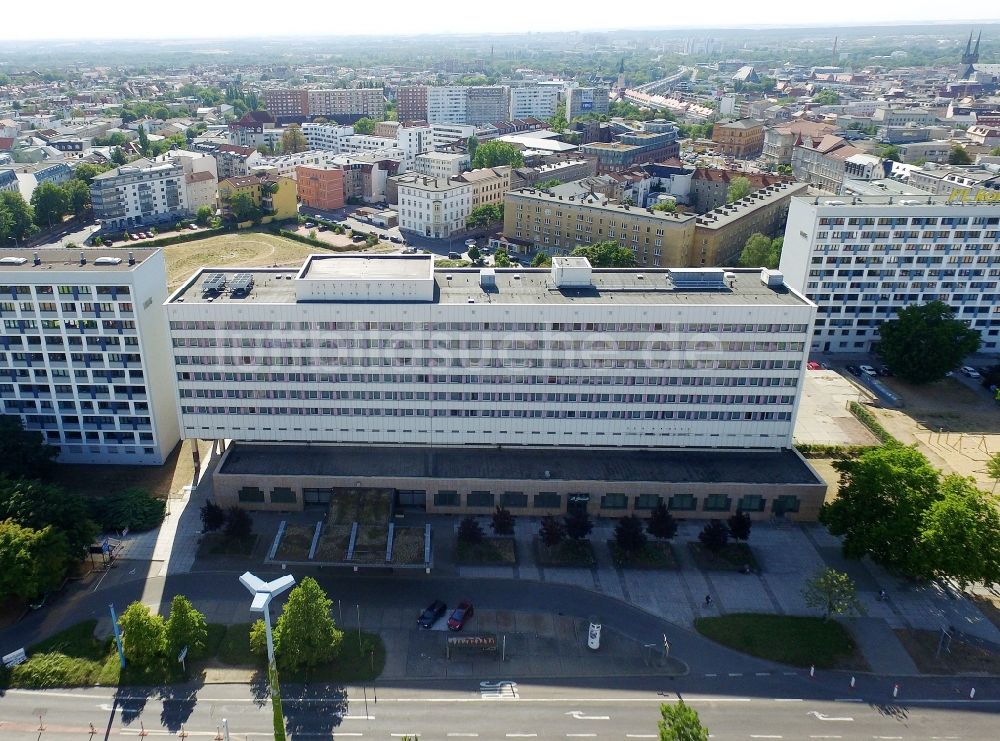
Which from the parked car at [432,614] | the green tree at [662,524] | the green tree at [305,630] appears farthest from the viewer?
the green tree at [662,524]

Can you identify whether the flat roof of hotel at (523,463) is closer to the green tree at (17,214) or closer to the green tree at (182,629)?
the green tree at (182,629)

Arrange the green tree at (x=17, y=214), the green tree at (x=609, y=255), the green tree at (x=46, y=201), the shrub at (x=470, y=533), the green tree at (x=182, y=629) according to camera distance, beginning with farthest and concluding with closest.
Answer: the green tree at (x=46, y=201) < the green tree at (x=17, y=214) < the green tree at (x=609, y=255) < the shrub at (x=470, y=533) < the green tree at (x=182, y=629)

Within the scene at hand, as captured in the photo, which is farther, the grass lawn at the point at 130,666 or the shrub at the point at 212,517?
the shrub at the point at 212,517

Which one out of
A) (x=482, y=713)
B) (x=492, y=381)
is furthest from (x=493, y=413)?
(x=482, y=713)

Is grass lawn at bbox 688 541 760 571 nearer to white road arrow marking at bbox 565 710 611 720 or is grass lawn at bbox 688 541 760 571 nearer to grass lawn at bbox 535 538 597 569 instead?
grass lawn at bbox 535 538 597 569

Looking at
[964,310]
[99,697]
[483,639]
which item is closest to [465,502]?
[483,639]

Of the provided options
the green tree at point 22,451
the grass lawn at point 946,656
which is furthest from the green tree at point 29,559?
the grass lawn at point 946,656

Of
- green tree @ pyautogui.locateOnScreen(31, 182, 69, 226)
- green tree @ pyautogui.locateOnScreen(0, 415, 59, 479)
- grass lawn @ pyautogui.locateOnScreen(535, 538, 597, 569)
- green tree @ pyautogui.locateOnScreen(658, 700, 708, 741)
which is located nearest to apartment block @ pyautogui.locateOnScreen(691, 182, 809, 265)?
grass lawn @ pyautogui.locateOnScreen(535, 538, 597, 569)
